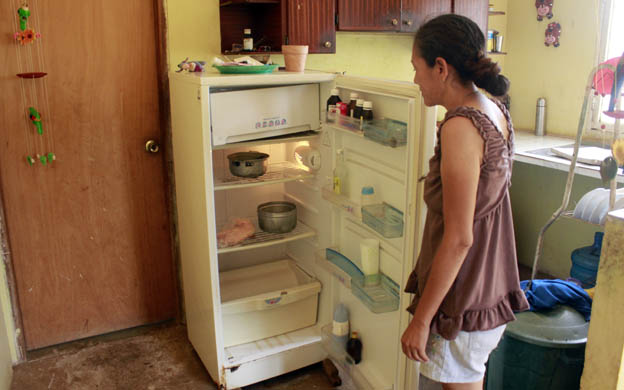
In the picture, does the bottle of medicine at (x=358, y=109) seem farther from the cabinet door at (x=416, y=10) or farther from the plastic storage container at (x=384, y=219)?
the cabinet door at (x=416, y=10)

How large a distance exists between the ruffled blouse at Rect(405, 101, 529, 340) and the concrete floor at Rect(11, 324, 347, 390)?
47.1 inches

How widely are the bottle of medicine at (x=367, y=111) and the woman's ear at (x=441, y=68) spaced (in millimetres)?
526

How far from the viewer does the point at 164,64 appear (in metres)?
2.55

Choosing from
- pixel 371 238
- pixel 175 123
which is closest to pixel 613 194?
pixel 371 238

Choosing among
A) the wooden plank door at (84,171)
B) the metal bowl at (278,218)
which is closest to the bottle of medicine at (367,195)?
the metal bowl at (278,218)

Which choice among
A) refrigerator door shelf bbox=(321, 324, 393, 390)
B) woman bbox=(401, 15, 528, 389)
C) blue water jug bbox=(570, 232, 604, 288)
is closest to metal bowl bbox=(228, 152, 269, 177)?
refrigerator door shelf bbox=(321, 324, 393, 390)

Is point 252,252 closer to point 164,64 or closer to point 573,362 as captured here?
point 164,64

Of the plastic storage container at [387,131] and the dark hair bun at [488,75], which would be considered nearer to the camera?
the dark hair bun at [488,75]

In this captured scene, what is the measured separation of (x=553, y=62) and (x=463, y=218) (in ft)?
8.35

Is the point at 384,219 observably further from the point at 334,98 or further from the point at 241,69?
the point at 241,69

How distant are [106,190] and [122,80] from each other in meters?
0.53

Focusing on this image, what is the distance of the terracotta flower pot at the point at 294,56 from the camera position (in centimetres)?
230

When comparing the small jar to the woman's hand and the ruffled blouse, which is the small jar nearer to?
the ruffled blouse

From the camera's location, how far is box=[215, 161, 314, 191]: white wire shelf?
7.51 ft
